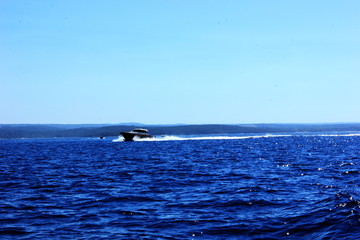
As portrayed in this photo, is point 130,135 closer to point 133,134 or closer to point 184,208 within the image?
point 133,134

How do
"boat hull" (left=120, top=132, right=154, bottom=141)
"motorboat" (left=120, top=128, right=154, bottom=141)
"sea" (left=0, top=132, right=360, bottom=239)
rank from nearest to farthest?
"sea" (left=0, top=132, right=360, bottom=239)
"boat hull" (left=120, top=132, right=154, bottom=141)
"motorboat" (left=120, top=128, right=154, bottom=141)

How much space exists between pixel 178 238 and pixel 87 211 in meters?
6.15

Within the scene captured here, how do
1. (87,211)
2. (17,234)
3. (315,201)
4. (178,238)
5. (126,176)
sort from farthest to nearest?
(126,176) → (315,201) → (87,211) → (17,234) → (178,238)

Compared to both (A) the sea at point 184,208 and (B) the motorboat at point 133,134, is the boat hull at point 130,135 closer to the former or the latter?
(B) the motorboat at point 133,134

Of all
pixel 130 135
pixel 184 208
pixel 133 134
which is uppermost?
pixel 133 134

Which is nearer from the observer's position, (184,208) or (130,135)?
(184,208)

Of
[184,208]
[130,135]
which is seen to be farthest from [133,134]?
[184,208]

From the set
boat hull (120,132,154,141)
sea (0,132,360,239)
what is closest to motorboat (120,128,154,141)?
boat hull (120,132,154,141)

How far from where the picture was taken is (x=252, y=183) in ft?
85.7

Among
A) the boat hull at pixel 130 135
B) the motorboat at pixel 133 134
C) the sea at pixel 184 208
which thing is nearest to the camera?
the sea at pixel 184 208

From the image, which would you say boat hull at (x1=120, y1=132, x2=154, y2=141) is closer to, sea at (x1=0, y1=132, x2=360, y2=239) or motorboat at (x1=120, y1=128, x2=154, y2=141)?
motorboat at (x1=120, y1=128, x2=154, y2=141)

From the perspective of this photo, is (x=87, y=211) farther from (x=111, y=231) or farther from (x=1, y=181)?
(x=1, y=181)

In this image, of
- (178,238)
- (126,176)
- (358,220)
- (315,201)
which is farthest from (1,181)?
(358,220)

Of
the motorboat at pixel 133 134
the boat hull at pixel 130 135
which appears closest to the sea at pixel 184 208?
the boat hull at pixel 130 135
